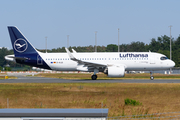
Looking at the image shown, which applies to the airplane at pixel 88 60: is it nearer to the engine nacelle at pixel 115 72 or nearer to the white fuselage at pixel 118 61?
the white fuselage at pixel 118 61

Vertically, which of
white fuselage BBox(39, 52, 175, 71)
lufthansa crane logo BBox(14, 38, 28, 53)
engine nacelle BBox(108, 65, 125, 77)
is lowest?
engine nacelle BBox(108, 65, 125, 77)

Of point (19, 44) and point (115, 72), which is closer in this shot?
point (115, 72)

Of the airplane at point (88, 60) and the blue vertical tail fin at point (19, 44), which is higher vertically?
the blue vertical tail fin at point (19, 44)

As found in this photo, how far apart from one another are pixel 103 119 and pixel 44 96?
14.0 metres

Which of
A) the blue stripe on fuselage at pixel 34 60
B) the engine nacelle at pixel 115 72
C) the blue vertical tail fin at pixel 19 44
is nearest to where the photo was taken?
the engine nacelle at pixel 115 72

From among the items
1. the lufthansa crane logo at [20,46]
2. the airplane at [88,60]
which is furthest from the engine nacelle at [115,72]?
the lufthansa crane logo at [20,46]

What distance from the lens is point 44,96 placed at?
20531 millimetres

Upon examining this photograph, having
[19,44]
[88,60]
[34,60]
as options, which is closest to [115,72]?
[88,60]

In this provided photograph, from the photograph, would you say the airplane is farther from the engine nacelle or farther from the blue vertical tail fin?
the engine nacelle

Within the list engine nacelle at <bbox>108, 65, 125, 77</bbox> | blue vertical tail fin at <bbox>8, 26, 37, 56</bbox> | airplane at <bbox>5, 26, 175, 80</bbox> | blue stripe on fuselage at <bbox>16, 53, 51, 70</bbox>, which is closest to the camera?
engine nacelle at <bbox>108, 65, 125, 77</bbox>

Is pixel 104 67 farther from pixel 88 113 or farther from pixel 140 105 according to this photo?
pixel 88 113

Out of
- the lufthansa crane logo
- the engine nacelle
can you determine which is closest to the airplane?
the lufthansa crane logo

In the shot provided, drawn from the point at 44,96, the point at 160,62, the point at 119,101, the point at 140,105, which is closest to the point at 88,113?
the point at 140,105

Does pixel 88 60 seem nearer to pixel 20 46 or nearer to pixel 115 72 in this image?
pixel 115 72
